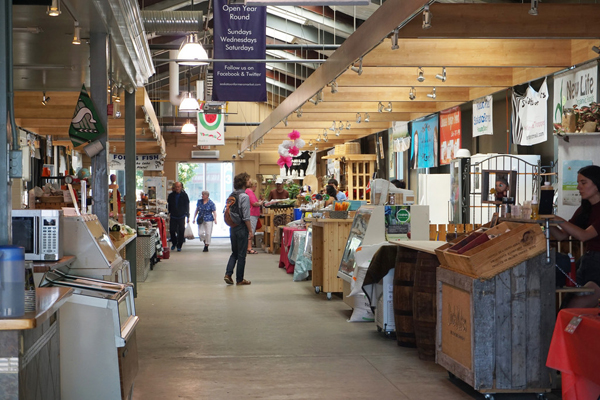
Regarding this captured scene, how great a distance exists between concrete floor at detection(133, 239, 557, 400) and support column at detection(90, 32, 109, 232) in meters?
1.33

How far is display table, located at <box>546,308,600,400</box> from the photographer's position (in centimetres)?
348

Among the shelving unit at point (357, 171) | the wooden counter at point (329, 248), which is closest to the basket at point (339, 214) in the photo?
the wooden counter at point (329, 248)

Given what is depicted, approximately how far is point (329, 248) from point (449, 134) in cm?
423

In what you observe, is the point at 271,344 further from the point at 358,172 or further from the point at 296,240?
the point at 358,172

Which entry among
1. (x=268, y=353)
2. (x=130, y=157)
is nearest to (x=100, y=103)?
(x=268, y=353)

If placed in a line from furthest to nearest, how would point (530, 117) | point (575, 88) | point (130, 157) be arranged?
1. point (130, 157)
2. point (530, 117)
3. point (575, 88)

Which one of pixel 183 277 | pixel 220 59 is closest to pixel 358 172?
pixel 183 277

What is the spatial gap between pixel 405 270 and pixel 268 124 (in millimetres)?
9633

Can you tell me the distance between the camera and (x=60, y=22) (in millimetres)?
6465

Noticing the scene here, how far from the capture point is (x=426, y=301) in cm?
560

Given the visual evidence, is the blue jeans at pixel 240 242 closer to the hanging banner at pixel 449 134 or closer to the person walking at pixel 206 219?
the hanging banner at pixel 449 134

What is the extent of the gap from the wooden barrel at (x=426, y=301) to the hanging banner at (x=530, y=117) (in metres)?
3.83

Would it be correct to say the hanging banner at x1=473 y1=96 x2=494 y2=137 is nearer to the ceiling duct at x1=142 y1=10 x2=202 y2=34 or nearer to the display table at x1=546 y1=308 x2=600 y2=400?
the ceiling duct at x1=142 y1=10 x2=202 y2=34

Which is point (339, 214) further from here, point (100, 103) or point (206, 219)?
point (206, 219)
